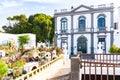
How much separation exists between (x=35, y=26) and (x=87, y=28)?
1089 cm

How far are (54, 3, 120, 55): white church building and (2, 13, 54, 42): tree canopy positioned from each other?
5.22m

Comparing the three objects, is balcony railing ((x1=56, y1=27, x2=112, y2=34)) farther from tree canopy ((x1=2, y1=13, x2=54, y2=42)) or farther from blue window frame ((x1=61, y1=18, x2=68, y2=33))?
tree canopy ((x1=2, y1=13, x2=54, y2=42))

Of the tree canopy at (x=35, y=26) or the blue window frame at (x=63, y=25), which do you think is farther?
the tree canopy at (x=35, y=26)

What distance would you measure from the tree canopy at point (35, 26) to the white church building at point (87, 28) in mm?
5218

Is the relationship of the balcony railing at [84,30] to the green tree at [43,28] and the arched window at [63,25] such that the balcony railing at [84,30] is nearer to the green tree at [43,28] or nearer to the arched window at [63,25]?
the arched window at [63,25]

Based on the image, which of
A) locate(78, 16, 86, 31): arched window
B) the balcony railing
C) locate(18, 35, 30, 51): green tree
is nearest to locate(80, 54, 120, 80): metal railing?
locate(18, 35, 30, 51): green tree

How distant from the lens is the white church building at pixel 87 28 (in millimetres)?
28625

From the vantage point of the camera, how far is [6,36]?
2773 cm

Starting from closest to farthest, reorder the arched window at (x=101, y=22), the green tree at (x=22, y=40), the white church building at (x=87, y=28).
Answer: the green tree at (x=22, y=40), the white church building at (x=87, y=28), the arched window at (x=101, y=22)

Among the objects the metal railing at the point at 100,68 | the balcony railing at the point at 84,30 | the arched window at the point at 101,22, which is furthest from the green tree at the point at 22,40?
the metal railing at the point at 100,68

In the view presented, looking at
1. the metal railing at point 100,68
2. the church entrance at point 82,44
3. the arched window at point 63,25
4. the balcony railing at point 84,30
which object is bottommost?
the metal railing at point 100,68

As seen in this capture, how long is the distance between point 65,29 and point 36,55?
40.1 ft

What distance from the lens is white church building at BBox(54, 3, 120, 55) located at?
93.9ft

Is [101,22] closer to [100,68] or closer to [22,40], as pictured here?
[22,40]
